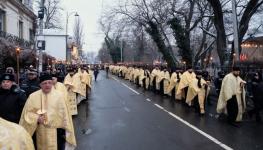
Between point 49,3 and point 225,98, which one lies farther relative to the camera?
point 49,3

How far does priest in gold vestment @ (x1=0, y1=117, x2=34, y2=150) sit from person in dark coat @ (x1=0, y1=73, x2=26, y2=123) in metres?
3.10

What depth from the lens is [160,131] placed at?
492 inches

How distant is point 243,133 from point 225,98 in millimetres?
2087

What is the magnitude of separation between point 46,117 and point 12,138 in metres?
3.55

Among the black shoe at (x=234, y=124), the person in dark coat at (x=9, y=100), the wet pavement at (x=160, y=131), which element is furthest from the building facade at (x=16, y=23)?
the person in dark coat at (x=9, y=100)

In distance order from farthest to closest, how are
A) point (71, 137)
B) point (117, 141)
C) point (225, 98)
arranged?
point (225, 98) < point (117, 141) < point (71, 137)

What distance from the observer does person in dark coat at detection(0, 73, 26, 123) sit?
651cm

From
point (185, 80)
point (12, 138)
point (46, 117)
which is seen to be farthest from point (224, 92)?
point (12, 138)

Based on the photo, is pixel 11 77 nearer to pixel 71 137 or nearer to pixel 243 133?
pixel 71 137

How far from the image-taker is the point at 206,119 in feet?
49.9

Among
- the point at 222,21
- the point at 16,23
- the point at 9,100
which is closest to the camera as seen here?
the point at 9,100

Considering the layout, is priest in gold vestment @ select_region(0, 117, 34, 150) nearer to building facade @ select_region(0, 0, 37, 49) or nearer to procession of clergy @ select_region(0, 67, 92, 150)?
procession of clergy @ select_region(0, 67, 92, 150)

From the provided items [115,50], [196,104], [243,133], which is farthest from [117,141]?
[115,50]

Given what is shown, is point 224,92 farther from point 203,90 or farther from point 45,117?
point 45,117
